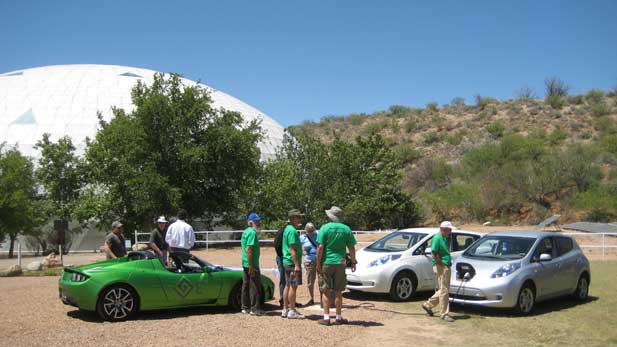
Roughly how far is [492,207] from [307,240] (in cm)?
2727

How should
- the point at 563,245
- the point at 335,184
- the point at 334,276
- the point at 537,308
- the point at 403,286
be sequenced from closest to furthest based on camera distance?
1. the point at 334,276
2. the point at 537,308
3. the point at 563,245
4. the point at 403,286
5. the point at 335,184

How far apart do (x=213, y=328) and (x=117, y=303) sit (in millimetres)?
1497

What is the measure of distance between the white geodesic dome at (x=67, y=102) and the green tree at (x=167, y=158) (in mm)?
5442

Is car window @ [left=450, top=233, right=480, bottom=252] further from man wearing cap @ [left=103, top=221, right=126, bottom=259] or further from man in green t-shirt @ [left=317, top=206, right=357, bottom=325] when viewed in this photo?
man wearing cap @ [left=103, top=221, right=126, bottom=259]

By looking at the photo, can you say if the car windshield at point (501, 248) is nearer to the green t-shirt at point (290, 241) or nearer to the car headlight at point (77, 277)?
the green t-shirt at point (290, 241)

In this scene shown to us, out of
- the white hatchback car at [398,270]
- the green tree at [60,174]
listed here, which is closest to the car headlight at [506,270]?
the white hatchback car at [398,270]

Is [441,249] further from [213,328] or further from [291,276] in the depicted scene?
[213,328]

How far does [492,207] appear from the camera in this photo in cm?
3538

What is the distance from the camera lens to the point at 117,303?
875cm

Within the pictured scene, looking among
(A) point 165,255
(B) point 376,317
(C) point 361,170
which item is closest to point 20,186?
(C) point 361,170

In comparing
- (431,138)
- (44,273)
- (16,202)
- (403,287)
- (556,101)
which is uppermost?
(556,101)

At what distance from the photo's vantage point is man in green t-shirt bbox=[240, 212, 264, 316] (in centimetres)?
929

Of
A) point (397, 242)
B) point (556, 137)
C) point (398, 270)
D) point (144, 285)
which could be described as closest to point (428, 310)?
point (398, 270)

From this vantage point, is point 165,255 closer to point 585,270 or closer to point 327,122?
point 585,270
